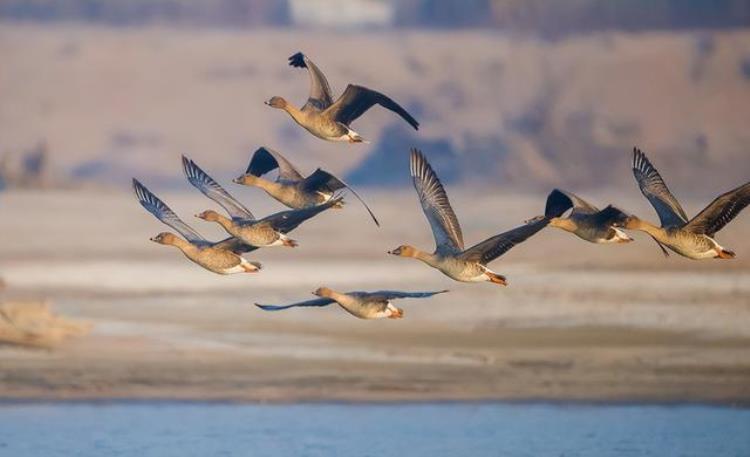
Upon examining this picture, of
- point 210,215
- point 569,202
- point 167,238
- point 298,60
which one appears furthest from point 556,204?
point 167,238

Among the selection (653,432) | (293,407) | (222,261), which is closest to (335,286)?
(293,407)

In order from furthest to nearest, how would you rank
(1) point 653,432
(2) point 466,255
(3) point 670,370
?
(3) point 670,370 < (1) point 653,432 < (2) point 466,255

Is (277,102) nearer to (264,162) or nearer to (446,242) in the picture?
(264,162)

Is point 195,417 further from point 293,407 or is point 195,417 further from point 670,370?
point 670,370

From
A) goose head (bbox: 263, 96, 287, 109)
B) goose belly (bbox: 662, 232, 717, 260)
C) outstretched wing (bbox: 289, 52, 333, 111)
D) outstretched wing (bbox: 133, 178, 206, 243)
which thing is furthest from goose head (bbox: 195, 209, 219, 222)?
goose belly (bbox: 662, 232, 717, 260)

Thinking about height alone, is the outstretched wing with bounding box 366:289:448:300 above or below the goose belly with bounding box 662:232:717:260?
below

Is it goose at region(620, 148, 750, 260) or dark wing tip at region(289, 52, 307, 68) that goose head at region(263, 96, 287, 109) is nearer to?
dark wing tip at region(289, 52, 307, 68)

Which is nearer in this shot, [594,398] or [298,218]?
[298,218]

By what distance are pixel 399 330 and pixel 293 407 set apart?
344 centimetres

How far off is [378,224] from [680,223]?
270 cm

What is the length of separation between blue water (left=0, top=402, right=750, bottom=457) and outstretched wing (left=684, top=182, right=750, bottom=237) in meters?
5.74

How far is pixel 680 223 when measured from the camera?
2347cm

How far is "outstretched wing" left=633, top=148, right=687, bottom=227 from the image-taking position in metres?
23.5

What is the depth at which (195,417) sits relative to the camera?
30656mm
